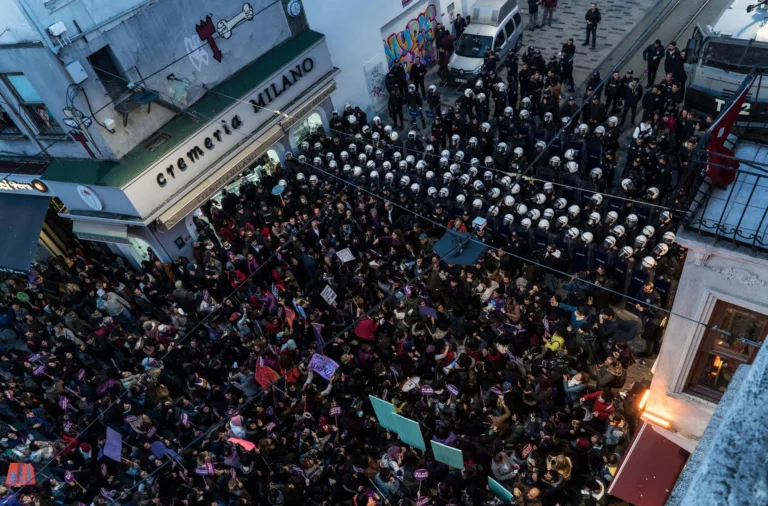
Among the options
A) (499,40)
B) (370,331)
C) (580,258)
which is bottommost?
(499,40)

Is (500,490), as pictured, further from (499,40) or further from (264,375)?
(499,40)

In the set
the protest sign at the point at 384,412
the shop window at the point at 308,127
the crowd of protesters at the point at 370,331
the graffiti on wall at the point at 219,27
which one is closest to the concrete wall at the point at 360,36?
the shop window at the point at 308,127

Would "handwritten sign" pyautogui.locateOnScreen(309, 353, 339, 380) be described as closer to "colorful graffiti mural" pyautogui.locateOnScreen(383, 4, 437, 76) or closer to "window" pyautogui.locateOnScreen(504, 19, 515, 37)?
"colorful graffiti mural" pyautogui.locateOnScreen(383, 4, 437, 76)

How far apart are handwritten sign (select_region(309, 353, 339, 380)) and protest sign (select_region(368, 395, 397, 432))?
1.38 meters

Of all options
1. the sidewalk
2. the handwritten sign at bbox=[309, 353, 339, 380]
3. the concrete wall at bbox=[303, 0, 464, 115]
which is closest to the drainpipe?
the concrete wall at bbox=[303, 0, 464, 115]

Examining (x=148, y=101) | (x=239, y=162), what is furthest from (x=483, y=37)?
(x=148, y=101)

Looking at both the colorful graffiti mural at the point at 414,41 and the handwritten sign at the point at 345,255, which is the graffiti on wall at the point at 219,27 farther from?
the handwritten sign at the point at 345,255

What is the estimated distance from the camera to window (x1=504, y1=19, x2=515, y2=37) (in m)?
24.9

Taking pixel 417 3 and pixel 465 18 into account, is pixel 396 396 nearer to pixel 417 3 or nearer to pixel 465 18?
pixel 417 3

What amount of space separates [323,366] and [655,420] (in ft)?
21.1

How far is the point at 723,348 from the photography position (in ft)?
28.7

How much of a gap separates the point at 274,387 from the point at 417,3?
60.6ft

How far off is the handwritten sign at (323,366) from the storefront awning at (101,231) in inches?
341

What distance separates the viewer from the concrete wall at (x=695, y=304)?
7586 millimetres
